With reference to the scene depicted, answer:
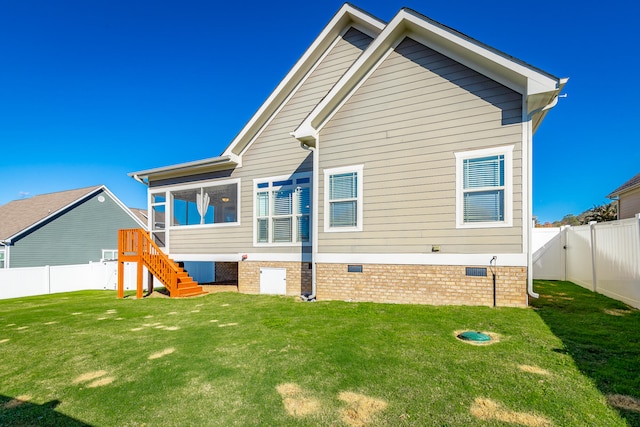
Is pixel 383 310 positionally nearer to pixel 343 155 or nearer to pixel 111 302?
pixel 343 155

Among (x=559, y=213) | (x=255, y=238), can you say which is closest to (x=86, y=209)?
(x=255, y=238)

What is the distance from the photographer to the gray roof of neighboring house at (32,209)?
1819 cm

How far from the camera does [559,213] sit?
56.3 metres

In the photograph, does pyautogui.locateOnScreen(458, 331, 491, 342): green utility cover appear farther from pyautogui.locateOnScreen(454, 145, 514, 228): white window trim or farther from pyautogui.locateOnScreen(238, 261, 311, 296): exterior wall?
pyautogui.locateOnScreen(238, 261, 311, 296): exterior wall

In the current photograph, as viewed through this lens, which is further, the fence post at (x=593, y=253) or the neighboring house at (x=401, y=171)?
the fence post at (x=593, y=253)

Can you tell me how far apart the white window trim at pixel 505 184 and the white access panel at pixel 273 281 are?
17.5 ft

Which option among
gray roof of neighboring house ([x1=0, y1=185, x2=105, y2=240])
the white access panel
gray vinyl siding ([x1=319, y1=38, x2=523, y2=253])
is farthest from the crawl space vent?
gray roof of neighboring house ([x1=0, y1=185, x2=105, y2=240])

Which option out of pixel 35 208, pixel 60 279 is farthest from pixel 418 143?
pixel 35 208

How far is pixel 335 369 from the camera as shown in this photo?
12.3 feet

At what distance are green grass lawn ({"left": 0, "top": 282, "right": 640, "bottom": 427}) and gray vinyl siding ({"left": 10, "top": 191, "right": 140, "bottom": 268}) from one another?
15318 mm

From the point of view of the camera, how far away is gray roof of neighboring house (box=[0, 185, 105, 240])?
1819cm

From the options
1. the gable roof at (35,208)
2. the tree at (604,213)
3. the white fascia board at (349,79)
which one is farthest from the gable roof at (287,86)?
the tree at (604,213)

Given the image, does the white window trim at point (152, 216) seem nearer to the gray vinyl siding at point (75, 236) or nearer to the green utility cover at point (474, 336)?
the green utility cover at point (474, 336)

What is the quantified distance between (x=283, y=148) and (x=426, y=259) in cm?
570
